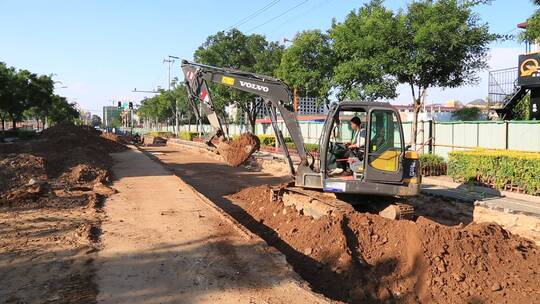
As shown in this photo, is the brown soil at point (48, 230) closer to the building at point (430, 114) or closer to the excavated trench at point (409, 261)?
the excavated trench at point (409, 261)

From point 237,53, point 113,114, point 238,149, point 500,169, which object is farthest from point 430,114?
point 113,114

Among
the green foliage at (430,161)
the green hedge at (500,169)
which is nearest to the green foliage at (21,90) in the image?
the green foliage at (430,161)

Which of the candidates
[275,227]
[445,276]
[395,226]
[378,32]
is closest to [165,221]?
[275,227]

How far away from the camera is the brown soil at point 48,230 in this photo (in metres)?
6.08

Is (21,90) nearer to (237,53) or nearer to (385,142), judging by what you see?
(237,53)

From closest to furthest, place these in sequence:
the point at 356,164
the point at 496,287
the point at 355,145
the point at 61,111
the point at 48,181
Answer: the point at 496,287 < the point at 356,164 < the point at 355,145 < the point at 48,181 < the point at 61,111

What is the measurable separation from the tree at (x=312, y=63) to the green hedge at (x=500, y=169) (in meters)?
11.6

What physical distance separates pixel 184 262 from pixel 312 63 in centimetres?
2182

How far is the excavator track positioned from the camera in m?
10.0

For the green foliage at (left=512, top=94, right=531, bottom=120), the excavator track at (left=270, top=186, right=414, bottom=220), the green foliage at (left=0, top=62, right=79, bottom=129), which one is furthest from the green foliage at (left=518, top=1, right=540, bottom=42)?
the green foliage at (left=0, top=62, right=79, bottom=129)

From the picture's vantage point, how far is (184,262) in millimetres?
7160

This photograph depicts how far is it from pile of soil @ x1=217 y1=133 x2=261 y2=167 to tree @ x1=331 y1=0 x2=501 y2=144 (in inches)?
261

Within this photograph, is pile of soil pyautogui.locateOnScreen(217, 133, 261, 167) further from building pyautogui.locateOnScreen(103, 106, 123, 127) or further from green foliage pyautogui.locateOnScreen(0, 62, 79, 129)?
building pyautogui.locateOnScreen(103, 106, 123, 127)

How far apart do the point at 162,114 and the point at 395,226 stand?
81.3 metres
